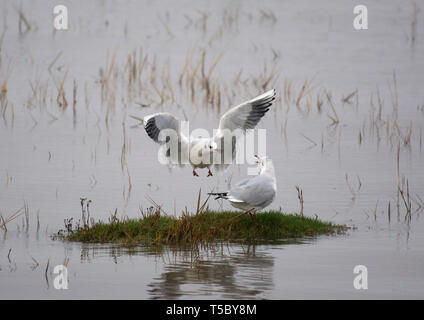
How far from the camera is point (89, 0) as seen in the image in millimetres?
38312

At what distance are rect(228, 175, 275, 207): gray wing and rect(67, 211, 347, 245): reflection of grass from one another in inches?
8.9

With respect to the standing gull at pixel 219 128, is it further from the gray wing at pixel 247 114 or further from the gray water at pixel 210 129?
the gray water at pixel 210 129

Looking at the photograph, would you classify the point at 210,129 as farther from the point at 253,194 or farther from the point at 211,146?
the point at 253,194

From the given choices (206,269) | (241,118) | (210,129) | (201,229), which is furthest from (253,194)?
(210,129)

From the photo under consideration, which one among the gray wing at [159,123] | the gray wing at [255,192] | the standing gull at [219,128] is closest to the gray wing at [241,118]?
the standing gull at [219,128]

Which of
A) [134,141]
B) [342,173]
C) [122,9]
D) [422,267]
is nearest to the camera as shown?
[422,267]

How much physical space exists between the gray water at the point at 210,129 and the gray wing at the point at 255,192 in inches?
21.7

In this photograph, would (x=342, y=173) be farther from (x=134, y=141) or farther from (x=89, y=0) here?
(x=89, y=0)

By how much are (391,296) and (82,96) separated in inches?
503

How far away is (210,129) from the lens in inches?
649

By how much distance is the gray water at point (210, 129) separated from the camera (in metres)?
8.66

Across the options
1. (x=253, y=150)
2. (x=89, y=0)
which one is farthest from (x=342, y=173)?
(x=89, y=0)

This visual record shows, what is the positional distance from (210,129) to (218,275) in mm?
8050

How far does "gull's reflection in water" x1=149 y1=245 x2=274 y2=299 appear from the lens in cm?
800
